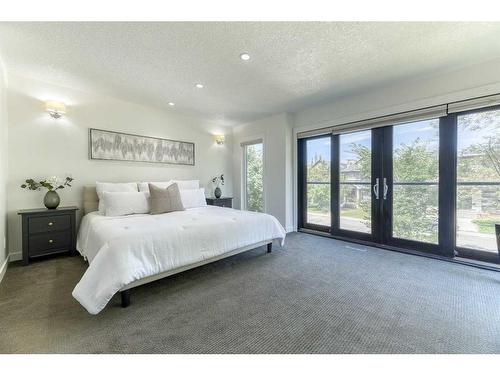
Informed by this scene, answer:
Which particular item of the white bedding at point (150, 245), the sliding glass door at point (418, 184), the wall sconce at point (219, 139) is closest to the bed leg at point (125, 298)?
the white bedding at point (150, 245)

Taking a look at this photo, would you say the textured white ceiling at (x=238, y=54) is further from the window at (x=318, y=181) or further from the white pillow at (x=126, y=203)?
the white pillow at (x=126, y=203)

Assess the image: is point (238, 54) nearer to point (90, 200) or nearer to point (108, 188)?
point (108, 188)

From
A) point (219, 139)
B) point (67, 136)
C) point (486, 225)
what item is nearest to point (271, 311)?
point (486, 225)

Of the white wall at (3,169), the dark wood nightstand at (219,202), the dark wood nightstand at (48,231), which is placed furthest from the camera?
the dark wood nightstand at (219,202)

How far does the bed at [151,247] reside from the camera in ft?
5.95

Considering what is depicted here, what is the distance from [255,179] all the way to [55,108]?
12.3 feet

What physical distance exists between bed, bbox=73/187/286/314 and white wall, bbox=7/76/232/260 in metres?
1.07

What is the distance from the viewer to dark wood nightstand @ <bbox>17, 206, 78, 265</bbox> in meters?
2.86

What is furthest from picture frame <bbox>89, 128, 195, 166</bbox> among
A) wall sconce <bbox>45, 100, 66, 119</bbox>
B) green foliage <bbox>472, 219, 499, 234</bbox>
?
green foliage <bbox>472, 219, 499, 234</bbox>

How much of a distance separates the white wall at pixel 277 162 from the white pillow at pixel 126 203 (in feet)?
8.12

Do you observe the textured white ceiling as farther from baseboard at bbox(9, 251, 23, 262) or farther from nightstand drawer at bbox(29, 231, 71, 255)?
baseboard at bbox(9, 251, 23, 262)

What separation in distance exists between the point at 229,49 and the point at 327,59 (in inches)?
44.1

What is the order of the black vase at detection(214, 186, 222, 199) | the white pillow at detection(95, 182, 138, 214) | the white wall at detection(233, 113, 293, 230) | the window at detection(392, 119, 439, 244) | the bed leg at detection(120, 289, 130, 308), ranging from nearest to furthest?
1. the bed leg at detection(120, 289, 130, 308)
2. the window at detection(392, 119, 439, 244)
3. the white pillow at detection(95, 182, 138, 214)
4. the white wall at detection(233, 113, 293, 230)
5. the black vase at detection(214, 186, 222, 199)
